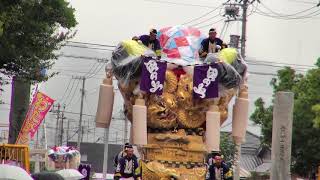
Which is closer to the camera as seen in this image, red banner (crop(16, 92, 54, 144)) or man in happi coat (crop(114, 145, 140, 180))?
man in happi coat (crop(114, 145, 140, 180))

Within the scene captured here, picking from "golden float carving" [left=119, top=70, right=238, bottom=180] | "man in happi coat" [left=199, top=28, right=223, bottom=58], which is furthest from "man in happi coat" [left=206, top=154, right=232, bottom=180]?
"man in happi coat" [left=199, top=28, right=223, bottom=58]

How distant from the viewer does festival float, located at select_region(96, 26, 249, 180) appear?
8984 mm

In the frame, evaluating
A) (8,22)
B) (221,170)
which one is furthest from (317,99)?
(8,22)

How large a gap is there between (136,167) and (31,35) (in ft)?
11.0

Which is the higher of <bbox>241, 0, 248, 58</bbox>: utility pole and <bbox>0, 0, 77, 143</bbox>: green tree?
<bbox>241, 0, 248, 58</bbox>: utility pole

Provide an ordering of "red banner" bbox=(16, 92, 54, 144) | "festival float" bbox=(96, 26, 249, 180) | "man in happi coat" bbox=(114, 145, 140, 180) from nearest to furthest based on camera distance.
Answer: "festival float" bbox=(96, 26, 249, 180) → "man in happi coat" bbox=(114, 145, 140, 180) → "red banner" bbox=(16, 92, 54, 144)

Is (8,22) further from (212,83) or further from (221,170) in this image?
(221,170)

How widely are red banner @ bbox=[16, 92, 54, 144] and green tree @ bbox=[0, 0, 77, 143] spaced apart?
4417 mm

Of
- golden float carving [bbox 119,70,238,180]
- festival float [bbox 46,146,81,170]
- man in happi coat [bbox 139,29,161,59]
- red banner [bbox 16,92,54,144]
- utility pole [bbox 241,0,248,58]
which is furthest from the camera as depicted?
utility pole [bbox 241,0,248,58]

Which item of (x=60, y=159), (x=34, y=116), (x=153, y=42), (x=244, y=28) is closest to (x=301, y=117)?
(x=244, y=28)

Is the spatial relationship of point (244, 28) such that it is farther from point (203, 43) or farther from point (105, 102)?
point (105, 102)

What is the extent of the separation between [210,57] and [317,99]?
55.1ft

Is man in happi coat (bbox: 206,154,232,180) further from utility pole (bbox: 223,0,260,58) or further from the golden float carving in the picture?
utility pole (bbox: 223,0,260,58)

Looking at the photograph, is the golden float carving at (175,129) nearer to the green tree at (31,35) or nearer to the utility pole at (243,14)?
the green tree at (31,35)
